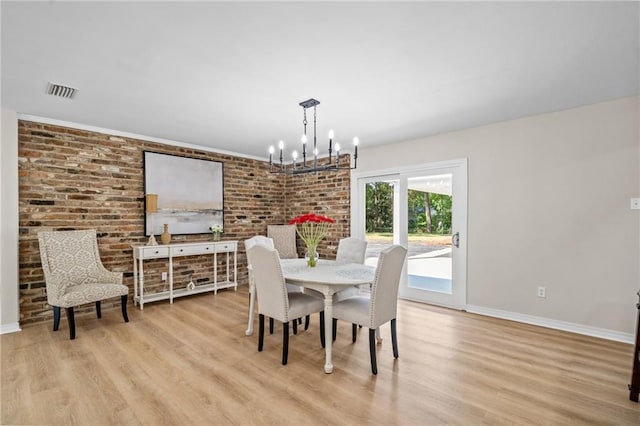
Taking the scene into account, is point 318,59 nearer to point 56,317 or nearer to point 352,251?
point 352,251

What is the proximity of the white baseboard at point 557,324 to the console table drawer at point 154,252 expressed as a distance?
421cm

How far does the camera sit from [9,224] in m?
3.30

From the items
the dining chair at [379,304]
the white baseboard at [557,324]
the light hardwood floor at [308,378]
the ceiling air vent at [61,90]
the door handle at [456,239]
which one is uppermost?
the ceiling air vent at [61,90]

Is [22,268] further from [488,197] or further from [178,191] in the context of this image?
[488,197]

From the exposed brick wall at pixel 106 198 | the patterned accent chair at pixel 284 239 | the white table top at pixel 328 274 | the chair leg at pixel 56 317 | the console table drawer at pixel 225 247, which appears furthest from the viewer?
the patterned accent chair at pixel 284 239

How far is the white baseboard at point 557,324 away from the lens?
Answer: 119 inches

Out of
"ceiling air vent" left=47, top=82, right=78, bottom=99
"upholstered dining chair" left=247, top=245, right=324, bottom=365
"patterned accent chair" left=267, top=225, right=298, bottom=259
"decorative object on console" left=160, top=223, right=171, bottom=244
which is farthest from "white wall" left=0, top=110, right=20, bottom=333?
"patterned accent chair" left=267, top=225, right=298, bottom=259

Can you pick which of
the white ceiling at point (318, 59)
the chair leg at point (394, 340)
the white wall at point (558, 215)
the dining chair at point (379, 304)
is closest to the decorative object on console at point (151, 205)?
the white ceiling at point (318, 59)

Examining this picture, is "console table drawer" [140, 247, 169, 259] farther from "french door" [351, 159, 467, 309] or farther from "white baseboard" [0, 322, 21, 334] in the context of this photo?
"french door" [351, 159, 467, 309]

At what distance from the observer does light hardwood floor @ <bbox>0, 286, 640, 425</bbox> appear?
1910mm

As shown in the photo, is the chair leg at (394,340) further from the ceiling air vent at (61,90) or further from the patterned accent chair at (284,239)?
the ceiling air vent at (61,90)

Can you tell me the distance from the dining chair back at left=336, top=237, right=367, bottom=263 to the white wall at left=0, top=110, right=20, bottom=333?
3.61 metres

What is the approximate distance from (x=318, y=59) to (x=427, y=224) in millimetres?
2982

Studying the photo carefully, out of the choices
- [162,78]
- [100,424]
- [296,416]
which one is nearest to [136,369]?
[100,424]
